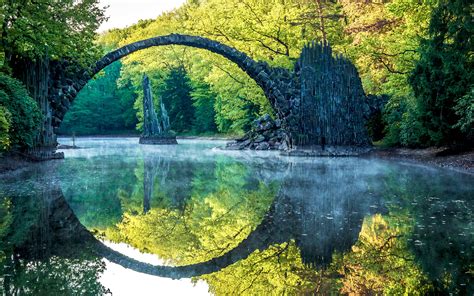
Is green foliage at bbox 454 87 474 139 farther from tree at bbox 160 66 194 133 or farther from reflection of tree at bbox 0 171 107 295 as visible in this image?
tree at bbox 160 66 194 133

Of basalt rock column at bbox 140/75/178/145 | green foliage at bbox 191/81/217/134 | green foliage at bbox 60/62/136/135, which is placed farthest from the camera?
green foliage at bbox 60/62/136/135

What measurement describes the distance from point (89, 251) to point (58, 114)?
53.1ft

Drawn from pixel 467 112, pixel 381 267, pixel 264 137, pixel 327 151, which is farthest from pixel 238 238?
pixel 264 137

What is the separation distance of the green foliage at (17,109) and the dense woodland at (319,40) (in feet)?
0.10

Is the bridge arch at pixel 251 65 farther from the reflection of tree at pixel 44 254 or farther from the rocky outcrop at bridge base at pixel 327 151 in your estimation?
the reflection of tree at pixel 44 254

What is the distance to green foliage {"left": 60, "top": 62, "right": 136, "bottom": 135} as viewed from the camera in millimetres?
63531

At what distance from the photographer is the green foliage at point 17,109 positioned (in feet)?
53.0

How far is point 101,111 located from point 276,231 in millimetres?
60263

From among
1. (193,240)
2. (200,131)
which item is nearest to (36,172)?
(193,240)

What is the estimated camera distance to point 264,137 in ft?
105

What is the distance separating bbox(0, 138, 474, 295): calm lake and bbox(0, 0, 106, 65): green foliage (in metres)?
6.32

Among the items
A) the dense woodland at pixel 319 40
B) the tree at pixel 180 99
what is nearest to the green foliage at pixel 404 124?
the dense woodland at pixel 319 40

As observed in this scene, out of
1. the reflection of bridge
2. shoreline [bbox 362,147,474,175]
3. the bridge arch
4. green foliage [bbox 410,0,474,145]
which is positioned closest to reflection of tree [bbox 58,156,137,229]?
the reflection of bridge

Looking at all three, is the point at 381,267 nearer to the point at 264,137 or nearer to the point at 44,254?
the point at 44,254
